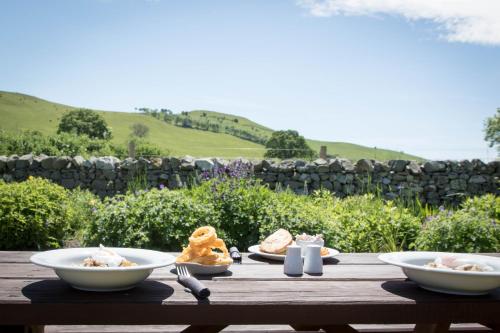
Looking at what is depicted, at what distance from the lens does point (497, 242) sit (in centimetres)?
524

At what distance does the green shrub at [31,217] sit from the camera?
19.7 ft

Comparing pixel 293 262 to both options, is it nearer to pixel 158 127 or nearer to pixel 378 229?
pixel 378 229

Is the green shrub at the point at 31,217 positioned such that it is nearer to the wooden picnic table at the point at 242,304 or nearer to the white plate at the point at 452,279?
the wooden picnic table at the point at 242,304

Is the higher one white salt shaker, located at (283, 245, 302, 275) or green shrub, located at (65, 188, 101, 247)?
white salt shaker, located at (283, 245, 302, 275)

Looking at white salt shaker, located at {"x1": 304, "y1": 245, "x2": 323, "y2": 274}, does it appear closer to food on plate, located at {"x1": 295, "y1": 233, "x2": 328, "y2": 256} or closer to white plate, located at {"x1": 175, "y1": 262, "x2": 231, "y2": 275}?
food on plate, located at {"x1": 295, "y1": 233, "x2": 328, "y2": 256}

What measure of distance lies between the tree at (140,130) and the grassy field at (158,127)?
503 millimetres

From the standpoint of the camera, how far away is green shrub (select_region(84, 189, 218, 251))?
4867mm

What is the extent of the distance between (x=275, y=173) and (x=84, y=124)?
944 inches

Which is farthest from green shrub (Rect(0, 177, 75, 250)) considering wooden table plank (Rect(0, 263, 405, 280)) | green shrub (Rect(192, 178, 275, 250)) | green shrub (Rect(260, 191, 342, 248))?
wooden table plank (Rect(0, 263, 405, 280))

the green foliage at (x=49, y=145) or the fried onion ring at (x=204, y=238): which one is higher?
the green foliage at (x=49, y=145)

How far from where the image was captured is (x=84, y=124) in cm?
3109

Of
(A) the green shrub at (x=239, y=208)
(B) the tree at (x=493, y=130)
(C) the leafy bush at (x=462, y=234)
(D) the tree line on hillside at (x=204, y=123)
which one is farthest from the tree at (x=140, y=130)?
(C) the leafy bush at (x=462, y=234)

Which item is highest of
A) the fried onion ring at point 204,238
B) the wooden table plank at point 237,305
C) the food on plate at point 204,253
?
the fried onion ring at point 204,238

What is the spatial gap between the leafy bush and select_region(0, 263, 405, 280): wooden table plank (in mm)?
3181
